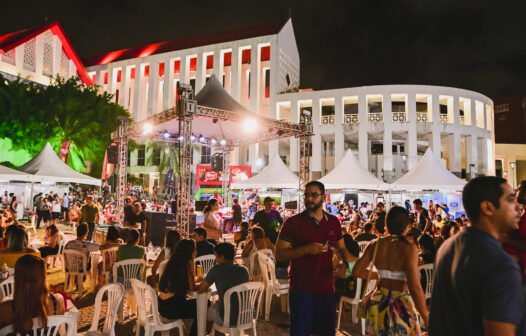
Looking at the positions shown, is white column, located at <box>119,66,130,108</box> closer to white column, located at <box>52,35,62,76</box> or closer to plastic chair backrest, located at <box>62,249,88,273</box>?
white column, located at <box>52,35,62,76</box>

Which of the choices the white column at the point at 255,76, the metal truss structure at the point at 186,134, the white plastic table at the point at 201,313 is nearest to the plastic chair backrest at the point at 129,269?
the white plastic table at the point at 201,313

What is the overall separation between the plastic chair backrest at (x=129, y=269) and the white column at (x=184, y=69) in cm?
2887

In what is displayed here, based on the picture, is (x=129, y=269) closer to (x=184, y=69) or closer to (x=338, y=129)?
(x=338, y=129)

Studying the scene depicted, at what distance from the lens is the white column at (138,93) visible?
34.6m

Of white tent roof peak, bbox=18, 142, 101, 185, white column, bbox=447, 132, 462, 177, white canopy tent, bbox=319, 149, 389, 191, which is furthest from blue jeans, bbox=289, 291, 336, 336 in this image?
white column, bbox=447, 132, 462, 177

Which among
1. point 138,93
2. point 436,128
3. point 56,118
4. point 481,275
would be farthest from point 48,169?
point 436,128

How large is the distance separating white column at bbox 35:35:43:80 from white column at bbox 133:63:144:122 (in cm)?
800

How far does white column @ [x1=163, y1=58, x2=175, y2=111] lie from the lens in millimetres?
33281

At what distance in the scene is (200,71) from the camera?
32.3m

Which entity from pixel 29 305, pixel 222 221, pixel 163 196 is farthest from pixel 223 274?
pixel 163 196

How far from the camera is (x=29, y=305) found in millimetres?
2729

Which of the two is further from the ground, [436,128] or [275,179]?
[436,128]

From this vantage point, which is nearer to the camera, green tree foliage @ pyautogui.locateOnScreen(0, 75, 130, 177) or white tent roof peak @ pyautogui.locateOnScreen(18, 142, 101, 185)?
white tent roof peak @ pyautogui.locateOnScreen(18, 142, 101, 185)

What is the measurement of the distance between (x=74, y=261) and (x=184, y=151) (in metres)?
4.75
